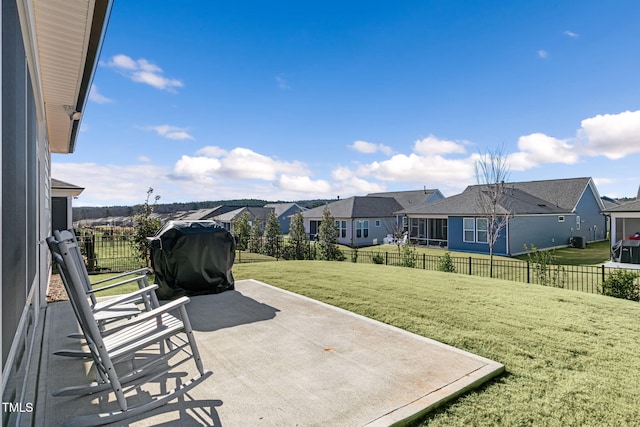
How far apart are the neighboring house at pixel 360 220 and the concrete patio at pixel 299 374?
2088cm

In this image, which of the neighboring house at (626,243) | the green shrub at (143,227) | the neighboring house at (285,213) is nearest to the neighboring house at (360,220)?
the neighboring house at (285,213)

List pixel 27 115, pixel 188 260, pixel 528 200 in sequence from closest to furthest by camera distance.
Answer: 1. pixel 27 115
2. pixel 188 260
3. pixel 528 200

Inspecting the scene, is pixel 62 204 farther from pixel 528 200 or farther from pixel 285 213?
pixel 285 213

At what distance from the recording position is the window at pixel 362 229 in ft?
85.7

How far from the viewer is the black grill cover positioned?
6.27 meters

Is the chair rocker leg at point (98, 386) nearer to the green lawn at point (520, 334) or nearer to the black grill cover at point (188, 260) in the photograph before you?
the green lawn at point (520, 334)

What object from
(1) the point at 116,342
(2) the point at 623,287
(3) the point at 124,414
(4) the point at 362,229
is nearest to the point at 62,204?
(1) the point at 116,342

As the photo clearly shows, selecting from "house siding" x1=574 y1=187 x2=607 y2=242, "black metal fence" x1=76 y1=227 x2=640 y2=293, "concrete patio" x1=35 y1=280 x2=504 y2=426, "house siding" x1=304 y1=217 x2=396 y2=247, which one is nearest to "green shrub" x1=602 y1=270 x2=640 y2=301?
"black metal fence" x1=76 y1=227 x2=640 y2=293

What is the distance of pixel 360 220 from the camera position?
26172mm

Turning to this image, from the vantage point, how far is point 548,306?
604cm

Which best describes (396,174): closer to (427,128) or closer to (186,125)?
(427,128)

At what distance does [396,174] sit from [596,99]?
2736 cm

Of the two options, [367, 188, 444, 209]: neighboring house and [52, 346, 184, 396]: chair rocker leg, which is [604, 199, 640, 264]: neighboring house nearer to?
[367, 188, 444, 209]: neighboring house

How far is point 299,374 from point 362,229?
77.1 feet
